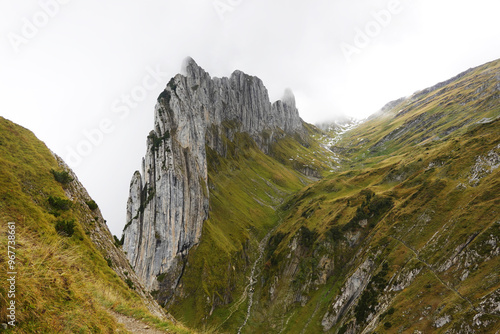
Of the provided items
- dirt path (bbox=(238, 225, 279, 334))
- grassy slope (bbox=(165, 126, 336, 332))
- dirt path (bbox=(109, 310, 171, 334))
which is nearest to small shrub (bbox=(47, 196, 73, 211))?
Result: dirt path (bbox=(109, 310, 171, 334))

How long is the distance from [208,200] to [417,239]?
97.7 metres

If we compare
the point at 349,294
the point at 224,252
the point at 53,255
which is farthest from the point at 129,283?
the point at 224,252

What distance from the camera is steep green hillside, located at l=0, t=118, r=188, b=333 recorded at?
23.6 ft

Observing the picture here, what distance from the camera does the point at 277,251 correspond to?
4626 inches

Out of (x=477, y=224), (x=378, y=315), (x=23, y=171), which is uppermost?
(x=23, y=171)

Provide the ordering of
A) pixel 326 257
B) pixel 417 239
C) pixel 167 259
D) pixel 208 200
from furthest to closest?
pixel 208 200
pixel 167 259
pixel 326 257
pixel 417 239

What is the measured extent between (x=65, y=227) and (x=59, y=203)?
3490 millimetres

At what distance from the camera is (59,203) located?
23.3m

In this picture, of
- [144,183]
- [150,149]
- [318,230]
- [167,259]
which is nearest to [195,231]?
[167,259]

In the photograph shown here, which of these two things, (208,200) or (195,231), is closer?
(195,231)

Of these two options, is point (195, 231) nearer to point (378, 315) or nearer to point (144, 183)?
point (144, 183)

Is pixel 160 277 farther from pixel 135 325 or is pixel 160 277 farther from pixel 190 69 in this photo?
pixel 190 69

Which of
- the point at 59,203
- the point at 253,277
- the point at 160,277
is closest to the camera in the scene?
the point at 59,203

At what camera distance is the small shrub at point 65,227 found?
20.8 m
